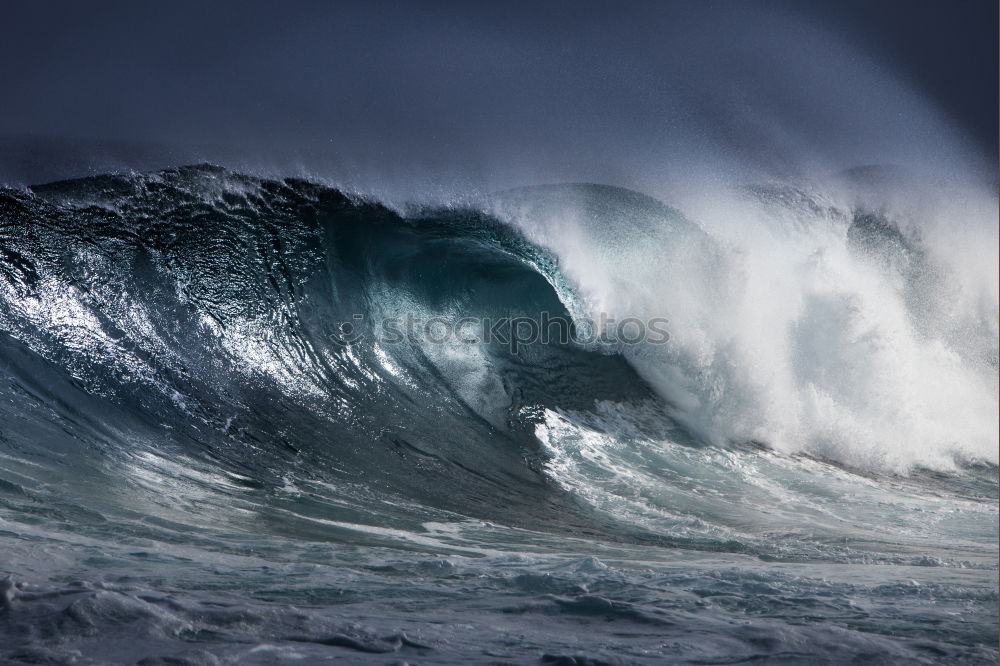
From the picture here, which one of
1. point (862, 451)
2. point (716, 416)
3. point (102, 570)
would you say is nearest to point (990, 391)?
point (862, 451)

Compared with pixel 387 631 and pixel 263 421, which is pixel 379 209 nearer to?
pixel 263 421

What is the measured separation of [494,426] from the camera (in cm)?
569

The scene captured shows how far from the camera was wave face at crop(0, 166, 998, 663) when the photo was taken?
2.31 meters

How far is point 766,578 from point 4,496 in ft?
10.9

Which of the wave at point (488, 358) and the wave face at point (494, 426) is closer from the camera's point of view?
the wave face at point (494, 426)

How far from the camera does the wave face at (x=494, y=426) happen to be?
231cm

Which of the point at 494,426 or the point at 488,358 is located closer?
the point at 494,426

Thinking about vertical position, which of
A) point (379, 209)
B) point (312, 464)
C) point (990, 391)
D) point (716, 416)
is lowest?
point (312, 464)

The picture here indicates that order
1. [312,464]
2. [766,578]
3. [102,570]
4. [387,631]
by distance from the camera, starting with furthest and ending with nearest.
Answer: [312,464]
[766,578]
[102,570]
[387,631]

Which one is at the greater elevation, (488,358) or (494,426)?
(488,358)

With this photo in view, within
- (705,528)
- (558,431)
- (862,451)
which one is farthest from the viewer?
(862,451)

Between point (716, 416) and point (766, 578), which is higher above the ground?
point (716, 416)

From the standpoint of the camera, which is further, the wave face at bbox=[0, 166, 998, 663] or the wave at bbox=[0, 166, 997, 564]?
the wave at bbox=[0, 166, 997, 564]

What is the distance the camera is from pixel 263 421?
16.1 ft
